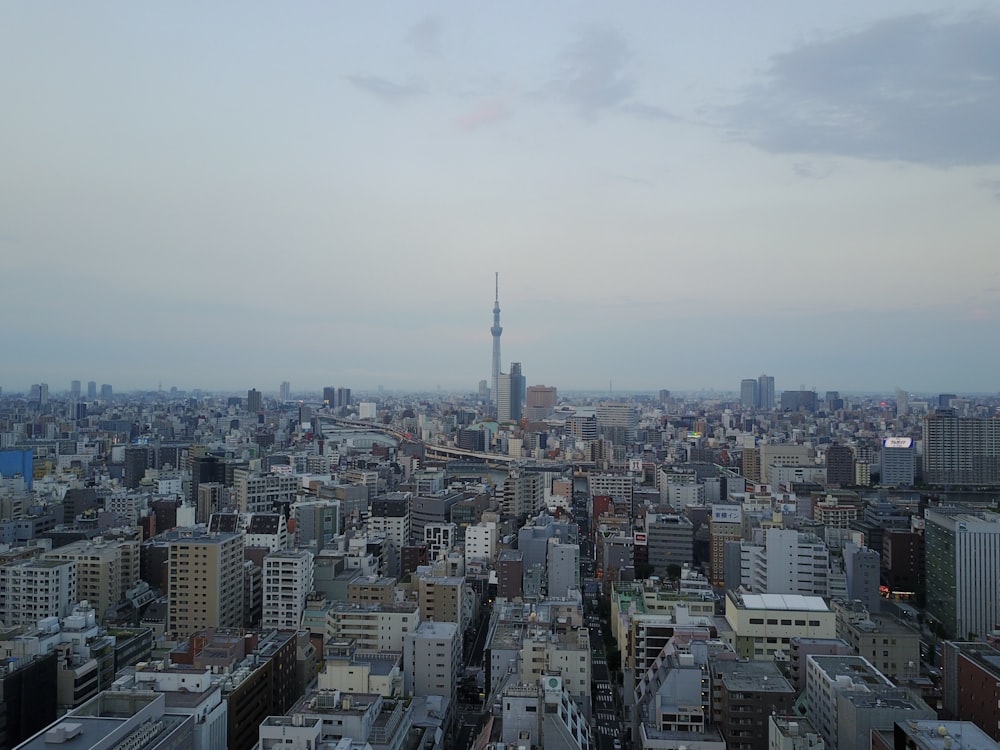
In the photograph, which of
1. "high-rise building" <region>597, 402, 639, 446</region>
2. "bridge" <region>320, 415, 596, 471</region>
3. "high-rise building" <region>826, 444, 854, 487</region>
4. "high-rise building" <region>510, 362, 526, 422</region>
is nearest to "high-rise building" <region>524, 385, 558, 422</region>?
"high-rise building" <region>510, 362, 526, 422</region>

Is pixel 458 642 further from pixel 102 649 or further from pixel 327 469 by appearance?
pixel 327 469

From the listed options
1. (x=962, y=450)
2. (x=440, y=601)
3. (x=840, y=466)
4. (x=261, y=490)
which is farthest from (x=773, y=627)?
(x=962, y=450)

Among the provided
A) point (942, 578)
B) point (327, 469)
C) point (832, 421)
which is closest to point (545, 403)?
point (832, 421)

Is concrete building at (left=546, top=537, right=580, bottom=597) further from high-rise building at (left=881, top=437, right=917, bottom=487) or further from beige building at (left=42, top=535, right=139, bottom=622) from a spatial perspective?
high-rise building at (left=881, top=437, right=917, bottom=487)

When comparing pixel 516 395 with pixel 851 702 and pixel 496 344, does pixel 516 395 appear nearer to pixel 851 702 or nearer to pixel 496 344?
pixel 496 344

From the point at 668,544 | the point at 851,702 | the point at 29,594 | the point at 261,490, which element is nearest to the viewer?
the point at 851,702

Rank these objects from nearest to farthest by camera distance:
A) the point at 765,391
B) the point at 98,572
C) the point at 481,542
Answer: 1. the point at 98,572
2. the point at 481,542
3. the point at 765,391

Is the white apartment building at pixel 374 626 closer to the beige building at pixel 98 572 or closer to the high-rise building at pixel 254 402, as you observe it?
the beige building at pixel 98 572
